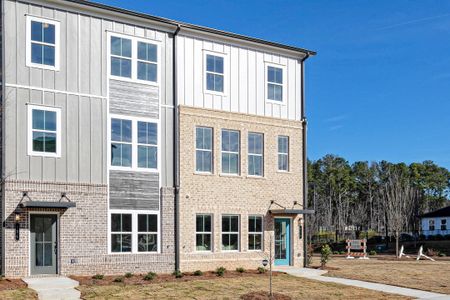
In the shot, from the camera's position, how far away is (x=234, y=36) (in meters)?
25.7

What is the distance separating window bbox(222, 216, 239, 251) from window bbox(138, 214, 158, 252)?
3.21 meters

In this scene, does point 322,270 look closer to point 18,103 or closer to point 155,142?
point 155,142

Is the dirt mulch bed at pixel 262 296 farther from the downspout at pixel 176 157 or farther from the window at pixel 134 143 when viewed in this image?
the window at pixel 134 143

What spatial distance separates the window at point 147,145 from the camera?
23.3m

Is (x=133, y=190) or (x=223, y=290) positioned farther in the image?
(x=133, y=190)

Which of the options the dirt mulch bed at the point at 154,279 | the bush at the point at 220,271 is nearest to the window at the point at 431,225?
the dirt mulch bed at the point at 154,279

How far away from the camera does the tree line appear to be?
2569 inches

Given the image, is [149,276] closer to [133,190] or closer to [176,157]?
[133,190]

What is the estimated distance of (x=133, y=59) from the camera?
23.3 meters

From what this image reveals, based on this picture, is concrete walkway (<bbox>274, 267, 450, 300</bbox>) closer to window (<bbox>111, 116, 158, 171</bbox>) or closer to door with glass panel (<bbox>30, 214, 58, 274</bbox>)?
window (<bbox>111, 116, 158, 171</bbox>)

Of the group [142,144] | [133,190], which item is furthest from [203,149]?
[133,190]

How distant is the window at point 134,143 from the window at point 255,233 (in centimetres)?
521

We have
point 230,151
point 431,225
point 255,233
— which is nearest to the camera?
point 230,151

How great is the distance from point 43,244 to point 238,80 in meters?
10.6
